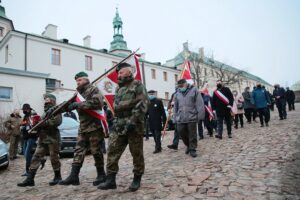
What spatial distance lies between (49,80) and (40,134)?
26.9 metres

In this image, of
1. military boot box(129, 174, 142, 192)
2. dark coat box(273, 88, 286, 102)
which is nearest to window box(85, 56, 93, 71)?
dark coat box(273, 88, 286, 102)

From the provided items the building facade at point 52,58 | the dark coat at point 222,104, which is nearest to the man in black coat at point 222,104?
the dark coat at point 222,104

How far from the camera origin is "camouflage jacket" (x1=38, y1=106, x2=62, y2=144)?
5258 millimetres

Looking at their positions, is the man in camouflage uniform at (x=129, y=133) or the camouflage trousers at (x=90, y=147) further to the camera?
the camouflage trousers at (x=90, y=147)

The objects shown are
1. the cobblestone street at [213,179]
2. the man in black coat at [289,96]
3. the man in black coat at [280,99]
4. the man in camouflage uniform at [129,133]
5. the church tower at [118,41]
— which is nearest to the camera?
the cobblestone street at [213,179]

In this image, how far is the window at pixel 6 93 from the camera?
74.5 feet

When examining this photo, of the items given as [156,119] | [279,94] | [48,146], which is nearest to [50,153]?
[48,146]

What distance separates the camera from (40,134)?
5.35 meters

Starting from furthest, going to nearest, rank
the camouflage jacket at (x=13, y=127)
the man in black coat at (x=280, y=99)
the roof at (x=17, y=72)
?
the roof at (x=17, y=72) < the man in black coat at (x=280, y=99) < the camouflage jacket at (x=13, y=127)

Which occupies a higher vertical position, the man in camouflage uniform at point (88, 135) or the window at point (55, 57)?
the window at point (55, 57)

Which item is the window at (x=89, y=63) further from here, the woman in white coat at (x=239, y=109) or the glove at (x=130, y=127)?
the glove at (x=130, y=127)

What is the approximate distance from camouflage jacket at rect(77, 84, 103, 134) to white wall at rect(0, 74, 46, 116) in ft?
69.5

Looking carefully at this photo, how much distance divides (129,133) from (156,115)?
4236 mm

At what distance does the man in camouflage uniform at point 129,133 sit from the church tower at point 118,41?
45953mm
